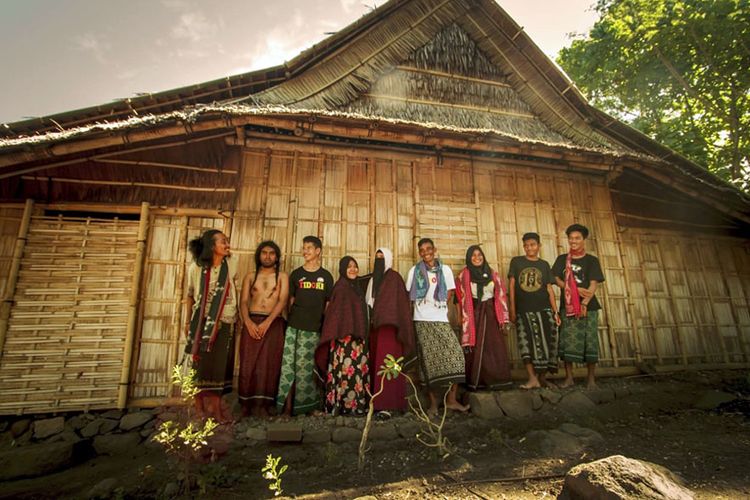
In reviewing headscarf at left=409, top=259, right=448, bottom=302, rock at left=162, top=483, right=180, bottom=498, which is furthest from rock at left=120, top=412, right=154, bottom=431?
Answer: headscarf at left=409, top=259, right=448, bottom=302

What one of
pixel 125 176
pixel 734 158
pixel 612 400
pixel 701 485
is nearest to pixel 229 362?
pixel 125 176

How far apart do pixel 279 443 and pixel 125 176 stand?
3.89 meters

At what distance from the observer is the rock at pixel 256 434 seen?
3.45 m

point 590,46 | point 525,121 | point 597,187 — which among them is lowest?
point 597,187

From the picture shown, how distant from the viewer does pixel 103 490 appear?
265 cm

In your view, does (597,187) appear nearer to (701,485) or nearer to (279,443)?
(701,485)

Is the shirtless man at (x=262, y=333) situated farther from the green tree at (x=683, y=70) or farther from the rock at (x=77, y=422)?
the green tree at (x=683, y=70)

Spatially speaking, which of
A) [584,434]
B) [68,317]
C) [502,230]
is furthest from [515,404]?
[68,317]

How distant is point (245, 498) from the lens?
2.53 meters

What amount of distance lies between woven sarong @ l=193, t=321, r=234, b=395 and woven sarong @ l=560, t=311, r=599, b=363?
4178 millimetres

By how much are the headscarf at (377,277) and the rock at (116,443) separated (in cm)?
280

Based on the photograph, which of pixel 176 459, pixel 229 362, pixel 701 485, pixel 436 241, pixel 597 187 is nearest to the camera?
pixel 701 485

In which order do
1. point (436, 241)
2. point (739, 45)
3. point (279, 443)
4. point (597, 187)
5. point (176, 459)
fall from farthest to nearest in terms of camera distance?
point (739, 45) < point (597, 187) < point (436, 241) < point (279, 443) < point (176, 459)

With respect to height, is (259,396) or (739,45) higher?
(739,45)
